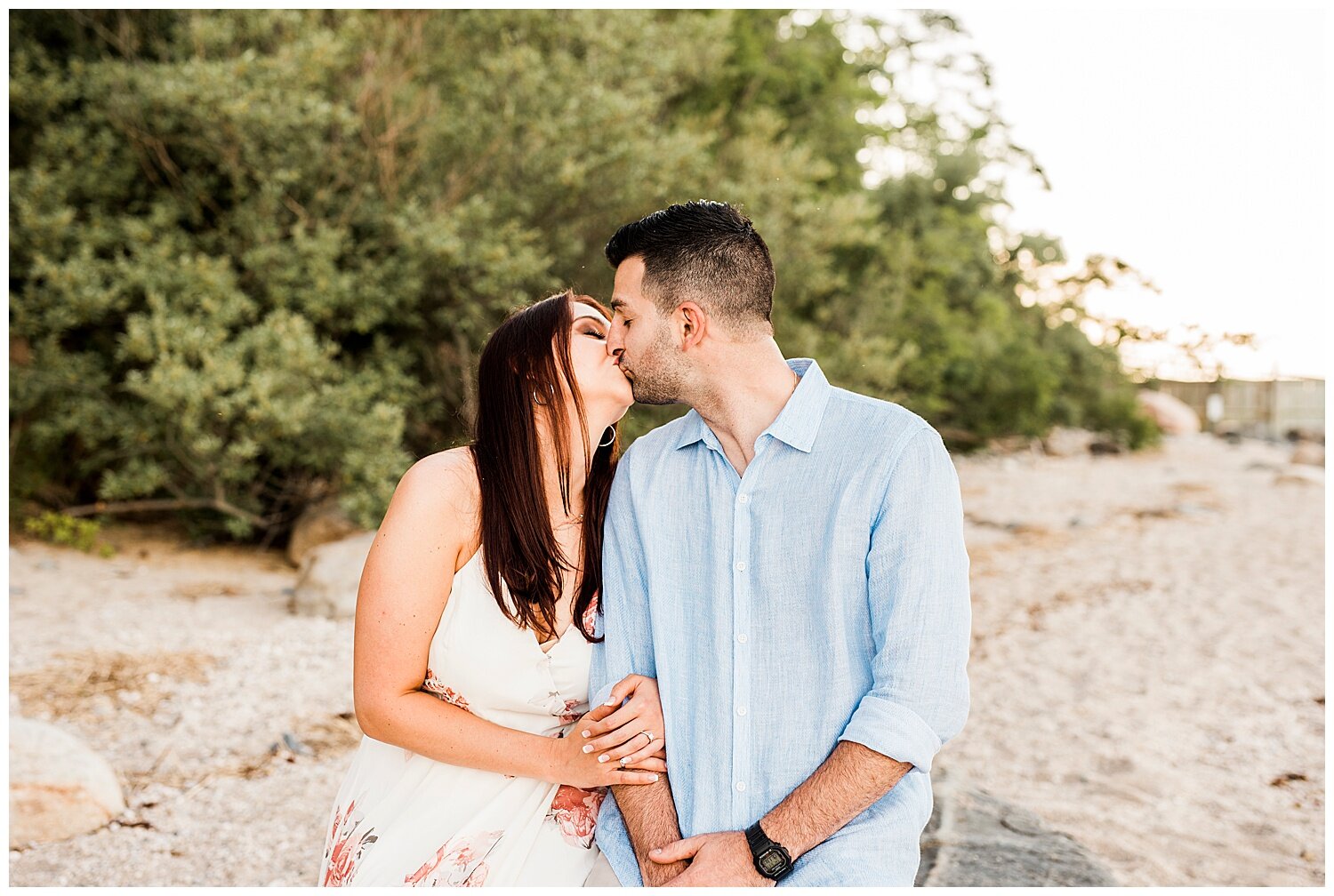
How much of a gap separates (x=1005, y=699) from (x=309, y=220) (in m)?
6.82

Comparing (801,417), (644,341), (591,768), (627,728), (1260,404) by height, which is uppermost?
(644,341)

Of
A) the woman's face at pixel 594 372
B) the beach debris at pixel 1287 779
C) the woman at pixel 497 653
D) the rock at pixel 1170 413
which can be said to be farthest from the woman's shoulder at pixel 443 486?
the rock at pixel 1170 413

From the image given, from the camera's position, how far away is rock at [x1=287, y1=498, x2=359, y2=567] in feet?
29.8

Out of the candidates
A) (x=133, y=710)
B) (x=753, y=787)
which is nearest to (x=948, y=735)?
(x=753, y=787)

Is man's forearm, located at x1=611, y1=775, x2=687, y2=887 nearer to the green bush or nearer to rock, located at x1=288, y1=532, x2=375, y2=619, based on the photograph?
rock, located at x1=288, y1=532, x2=375, y2=619

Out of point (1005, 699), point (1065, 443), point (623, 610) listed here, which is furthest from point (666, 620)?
point (1065, 443)

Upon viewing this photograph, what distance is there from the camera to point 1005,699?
6609 mm

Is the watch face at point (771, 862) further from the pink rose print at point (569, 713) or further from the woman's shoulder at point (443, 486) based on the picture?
the woman's shoulder at point (443, 486)

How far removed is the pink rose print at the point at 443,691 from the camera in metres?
2.44

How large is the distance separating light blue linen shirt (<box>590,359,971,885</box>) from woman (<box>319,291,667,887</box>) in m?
0.13

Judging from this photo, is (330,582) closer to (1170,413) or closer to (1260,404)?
(1170,413)

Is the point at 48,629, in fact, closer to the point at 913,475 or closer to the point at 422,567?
the point at 422,567

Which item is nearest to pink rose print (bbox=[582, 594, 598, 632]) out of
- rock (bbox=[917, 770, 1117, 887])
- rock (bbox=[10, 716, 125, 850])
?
rock (bbox=[917, 770, 1117, 887])

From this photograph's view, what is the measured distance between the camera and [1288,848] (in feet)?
14.6
